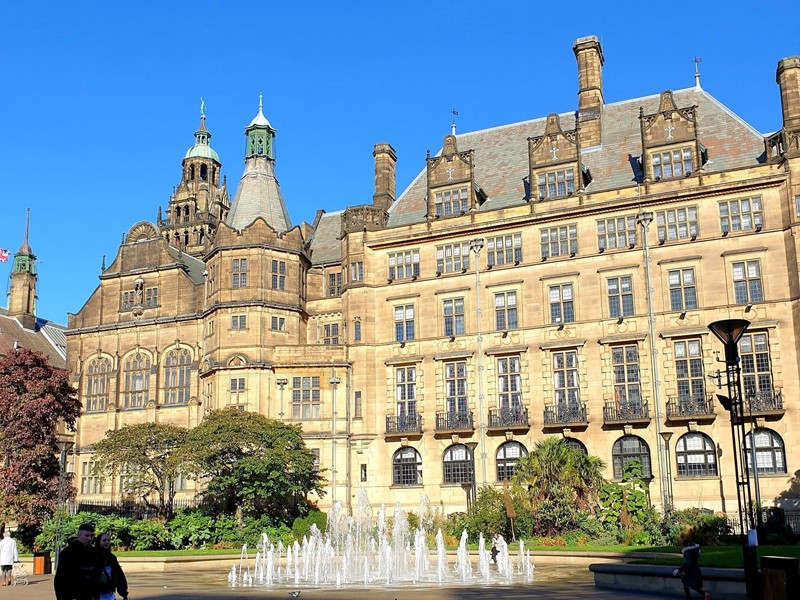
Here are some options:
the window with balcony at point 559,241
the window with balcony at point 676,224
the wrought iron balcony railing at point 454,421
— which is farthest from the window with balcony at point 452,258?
the window with balcony at point 676,224

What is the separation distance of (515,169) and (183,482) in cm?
2756

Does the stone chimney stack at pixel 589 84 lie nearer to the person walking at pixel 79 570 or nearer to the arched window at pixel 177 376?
the arched window at pixel 177 376

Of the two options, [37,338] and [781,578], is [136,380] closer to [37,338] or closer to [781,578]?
[37,338]

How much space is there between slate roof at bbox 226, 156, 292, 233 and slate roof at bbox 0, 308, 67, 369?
2687 centimetres

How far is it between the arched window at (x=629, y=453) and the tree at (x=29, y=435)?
2666 cm

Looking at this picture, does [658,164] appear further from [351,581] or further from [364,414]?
[351,581]

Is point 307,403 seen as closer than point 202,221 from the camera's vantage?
Yes

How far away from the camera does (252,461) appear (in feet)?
136

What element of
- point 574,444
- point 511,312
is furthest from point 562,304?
point 574,444

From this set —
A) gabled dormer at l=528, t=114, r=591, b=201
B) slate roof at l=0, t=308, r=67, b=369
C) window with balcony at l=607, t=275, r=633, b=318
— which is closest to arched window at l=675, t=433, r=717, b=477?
window with balcony at l=607, t=275, r=633, b=318

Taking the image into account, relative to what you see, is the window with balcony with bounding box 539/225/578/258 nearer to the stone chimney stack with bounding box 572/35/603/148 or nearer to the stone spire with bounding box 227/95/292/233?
the stone chimney stack with bounding box 572/35/603/148

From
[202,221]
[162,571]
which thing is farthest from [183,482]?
[202,221]

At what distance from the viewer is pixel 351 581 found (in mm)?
27062

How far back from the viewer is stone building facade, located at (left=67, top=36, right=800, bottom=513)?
4188cm
